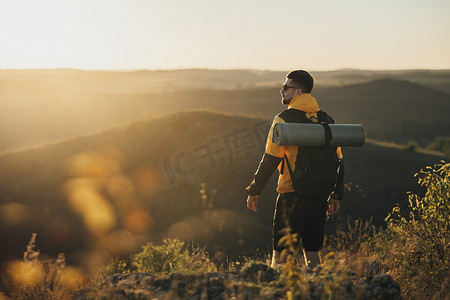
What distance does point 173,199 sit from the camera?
16031mm

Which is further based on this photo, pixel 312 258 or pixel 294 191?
pixel 312 258

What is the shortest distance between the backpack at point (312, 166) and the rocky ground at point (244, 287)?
0.79 meters

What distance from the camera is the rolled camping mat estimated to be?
3.25 m

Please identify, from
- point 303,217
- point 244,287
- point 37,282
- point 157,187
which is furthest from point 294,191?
point 157,187

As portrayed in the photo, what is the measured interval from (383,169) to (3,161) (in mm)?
18965

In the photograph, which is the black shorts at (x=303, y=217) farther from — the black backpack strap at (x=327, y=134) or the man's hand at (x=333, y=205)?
the black backpack strap at (x=327, y=134)

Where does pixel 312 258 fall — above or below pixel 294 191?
below

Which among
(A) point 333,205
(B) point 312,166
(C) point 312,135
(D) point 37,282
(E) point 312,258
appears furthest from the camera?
(D) point 37,282

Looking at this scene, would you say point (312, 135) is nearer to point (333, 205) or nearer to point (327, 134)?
point (327, 134)

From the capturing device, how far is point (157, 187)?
16.5 metres

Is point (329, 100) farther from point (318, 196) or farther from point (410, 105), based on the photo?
point (318, 196)

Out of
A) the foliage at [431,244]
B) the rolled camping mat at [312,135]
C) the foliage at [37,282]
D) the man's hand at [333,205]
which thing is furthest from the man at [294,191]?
the foliage at [37,282]

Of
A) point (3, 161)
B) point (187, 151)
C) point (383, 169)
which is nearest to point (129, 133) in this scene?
point (187, 151)

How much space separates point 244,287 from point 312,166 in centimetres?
131
